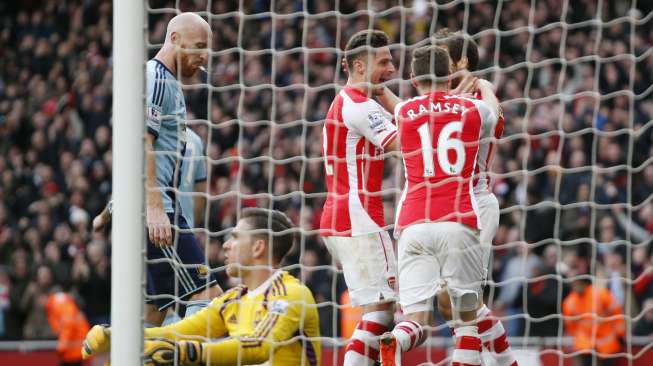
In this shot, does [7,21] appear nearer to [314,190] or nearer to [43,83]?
[43,83]

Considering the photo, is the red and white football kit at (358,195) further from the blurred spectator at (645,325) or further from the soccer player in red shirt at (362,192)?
the blurred spectator at (645,325)

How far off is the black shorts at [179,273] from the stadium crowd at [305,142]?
3197mm

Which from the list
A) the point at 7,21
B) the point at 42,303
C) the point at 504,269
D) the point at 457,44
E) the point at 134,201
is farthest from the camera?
the point at 7,21

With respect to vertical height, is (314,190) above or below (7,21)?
below

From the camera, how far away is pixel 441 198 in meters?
5.50

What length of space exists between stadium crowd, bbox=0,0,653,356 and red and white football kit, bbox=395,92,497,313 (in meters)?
3.24

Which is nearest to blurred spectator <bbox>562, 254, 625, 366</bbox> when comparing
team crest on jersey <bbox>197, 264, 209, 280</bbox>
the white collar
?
team crest on jersey <bbox>197, 264, 209, 280</bbox>

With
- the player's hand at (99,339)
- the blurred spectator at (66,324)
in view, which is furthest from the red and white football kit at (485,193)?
the blurred spectator at (66,324)

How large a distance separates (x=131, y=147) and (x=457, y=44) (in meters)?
1.93

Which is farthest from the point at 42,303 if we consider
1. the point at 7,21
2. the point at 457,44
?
the point at 457,44

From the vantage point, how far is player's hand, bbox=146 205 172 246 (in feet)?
17.8

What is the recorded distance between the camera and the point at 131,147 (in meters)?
4.69

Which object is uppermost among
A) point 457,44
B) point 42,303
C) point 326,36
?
point 326,36

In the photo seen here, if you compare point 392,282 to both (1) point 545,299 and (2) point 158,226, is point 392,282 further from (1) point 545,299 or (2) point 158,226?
(1) point 545,299
